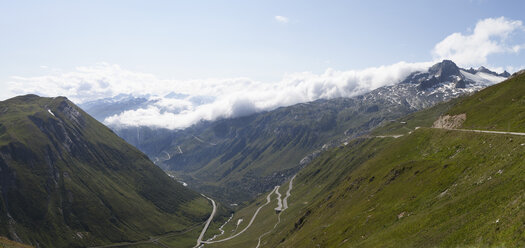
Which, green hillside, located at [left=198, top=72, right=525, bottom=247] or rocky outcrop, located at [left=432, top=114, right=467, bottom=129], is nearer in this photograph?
green hillside, located at [left=198, top=72, right=525, bottom=247]

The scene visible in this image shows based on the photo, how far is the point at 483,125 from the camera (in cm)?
10031

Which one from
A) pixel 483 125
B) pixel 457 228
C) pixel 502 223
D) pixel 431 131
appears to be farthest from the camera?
pixel 431 131

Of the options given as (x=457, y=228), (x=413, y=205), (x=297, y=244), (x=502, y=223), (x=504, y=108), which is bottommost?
(x=297, y=244)

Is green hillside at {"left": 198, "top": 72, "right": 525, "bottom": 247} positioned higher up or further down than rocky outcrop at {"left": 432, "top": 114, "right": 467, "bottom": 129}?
further down

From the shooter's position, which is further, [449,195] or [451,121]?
[451,121]

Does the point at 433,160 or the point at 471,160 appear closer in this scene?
the point at 471,160

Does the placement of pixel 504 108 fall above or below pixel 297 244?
above

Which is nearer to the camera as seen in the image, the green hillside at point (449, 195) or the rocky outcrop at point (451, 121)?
the green hillside at point (449, 195)

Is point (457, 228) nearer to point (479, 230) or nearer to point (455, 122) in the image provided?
point (479, 230)

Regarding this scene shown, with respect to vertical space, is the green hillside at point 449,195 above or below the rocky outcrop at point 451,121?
below

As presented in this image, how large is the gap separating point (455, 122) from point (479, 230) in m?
96.6

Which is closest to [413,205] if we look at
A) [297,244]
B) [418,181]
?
[418,181]

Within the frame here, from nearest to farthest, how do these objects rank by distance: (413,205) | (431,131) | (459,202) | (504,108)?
(459,202)
(413,205)
(504,108)
(431,131)

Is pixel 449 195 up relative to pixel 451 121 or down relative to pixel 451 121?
down
